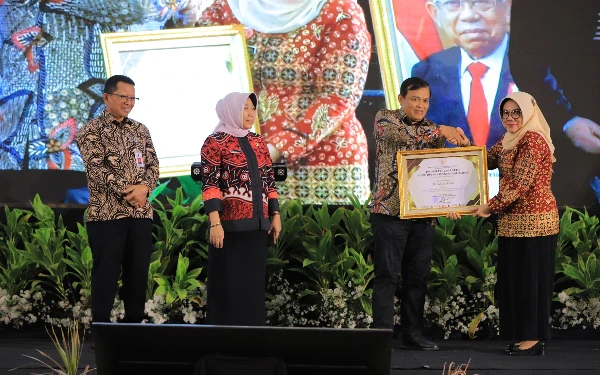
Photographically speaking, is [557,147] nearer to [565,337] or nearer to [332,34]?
[565,337]

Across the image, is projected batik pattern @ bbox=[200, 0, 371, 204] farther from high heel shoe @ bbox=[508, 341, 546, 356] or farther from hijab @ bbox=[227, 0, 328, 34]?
high heel shoe @ bbox=[508, 341, 546, 356]

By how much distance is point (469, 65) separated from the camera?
5.67m

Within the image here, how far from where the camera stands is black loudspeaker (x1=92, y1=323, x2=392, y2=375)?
161cm

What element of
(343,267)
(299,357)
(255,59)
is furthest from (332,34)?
(299,357)

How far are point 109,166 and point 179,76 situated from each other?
1766mm

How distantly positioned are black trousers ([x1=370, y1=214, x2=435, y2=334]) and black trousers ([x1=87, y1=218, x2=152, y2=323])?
124 cm

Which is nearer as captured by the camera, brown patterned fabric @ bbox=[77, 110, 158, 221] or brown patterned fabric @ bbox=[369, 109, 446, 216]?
brown patterned fabric @ bbox=[77, 110, 158, 221]

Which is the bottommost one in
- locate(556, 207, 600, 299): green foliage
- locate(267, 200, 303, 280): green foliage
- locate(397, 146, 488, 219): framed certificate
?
locate(556, 207, 600, 299): green foliage

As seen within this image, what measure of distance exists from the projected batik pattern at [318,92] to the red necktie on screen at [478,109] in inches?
31.1

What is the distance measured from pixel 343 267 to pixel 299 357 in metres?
3.23

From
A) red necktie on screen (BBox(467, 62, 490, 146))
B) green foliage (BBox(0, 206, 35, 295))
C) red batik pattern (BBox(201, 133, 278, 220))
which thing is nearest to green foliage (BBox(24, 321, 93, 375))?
green foliage (BBox(0, 206, 35, 295))

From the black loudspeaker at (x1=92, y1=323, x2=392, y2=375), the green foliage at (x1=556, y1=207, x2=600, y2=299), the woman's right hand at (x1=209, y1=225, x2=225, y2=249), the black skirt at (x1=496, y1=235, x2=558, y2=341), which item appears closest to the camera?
the black loudspeaker at (x1=92, y1=323, x2=392, y2=375)

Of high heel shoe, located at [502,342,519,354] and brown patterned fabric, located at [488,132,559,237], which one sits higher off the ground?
brown patterned fabric, located at [488,132,559,237]

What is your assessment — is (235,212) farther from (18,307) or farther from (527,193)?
(18,307)
